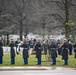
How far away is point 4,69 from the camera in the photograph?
830 inches

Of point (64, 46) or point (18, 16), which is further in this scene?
point (18, 16)

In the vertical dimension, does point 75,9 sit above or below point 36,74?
above

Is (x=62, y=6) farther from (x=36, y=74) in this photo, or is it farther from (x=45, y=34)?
(x=36, y=74)

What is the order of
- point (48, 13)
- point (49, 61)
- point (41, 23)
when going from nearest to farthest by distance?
point (49, 61)
point (48, 13)
point (41, 23)

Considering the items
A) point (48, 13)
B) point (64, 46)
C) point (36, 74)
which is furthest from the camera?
point (48, 13)

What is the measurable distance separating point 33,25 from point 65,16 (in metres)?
19.6

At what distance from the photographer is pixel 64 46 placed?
23.9 m

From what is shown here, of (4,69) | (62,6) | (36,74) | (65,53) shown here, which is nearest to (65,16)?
(62,6)

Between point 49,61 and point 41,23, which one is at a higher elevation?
point 41,23

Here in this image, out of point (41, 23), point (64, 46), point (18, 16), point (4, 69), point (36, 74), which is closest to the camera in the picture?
point (36, 74)

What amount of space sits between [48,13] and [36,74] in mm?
20740

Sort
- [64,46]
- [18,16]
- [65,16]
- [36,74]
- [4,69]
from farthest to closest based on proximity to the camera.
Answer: [18,16] < [65,16] < [64,46] < [4,69] < [36,74]

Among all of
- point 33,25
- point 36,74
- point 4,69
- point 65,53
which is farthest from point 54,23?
point 36,74

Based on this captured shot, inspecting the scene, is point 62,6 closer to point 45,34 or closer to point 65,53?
point 45,34
